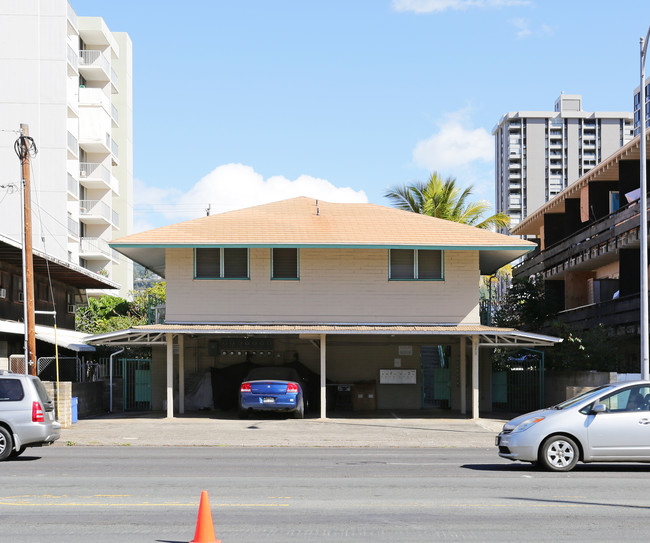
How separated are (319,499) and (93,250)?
5619 centimetres

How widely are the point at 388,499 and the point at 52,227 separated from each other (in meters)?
52.4

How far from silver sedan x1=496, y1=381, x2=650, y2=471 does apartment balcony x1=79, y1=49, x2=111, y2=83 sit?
185 ft

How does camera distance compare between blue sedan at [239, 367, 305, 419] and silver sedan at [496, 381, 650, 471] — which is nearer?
silver sedan at [496, 381, 650, 471]

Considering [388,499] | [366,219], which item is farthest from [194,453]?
[366,219]

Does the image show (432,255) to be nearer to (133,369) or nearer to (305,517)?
(133,369)

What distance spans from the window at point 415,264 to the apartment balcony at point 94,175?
132 feet

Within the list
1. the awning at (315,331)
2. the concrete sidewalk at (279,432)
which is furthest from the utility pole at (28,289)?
the concrete sidewalk at (279,432)

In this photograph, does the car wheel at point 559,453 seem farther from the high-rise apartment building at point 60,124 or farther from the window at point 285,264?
the high-rise apartment building at point 60,124

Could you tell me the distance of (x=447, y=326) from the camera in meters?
29.0

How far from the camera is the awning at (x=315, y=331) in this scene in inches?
1062

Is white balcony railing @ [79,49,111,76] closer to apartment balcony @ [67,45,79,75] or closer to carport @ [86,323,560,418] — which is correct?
apartment balcony @ [67,45,79,75]

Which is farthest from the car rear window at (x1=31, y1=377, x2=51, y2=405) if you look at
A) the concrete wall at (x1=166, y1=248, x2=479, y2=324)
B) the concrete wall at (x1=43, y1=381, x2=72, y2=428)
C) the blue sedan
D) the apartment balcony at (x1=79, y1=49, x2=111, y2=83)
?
the apartment balcony at (x1=79, y1=49, x2=111, y2=83)

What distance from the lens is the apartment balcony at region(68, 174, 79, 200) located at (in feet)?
204

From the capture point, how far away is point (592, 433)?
1562 cm
